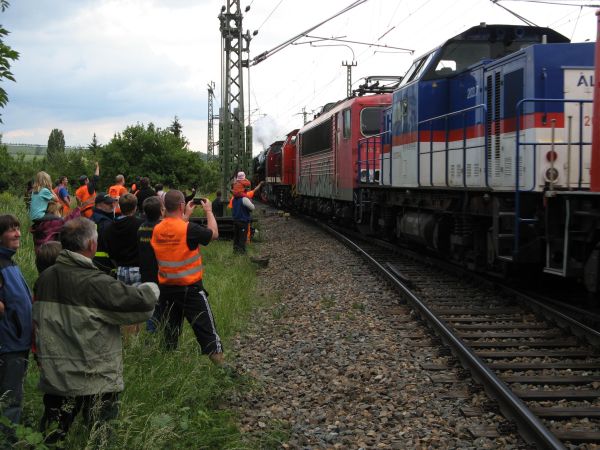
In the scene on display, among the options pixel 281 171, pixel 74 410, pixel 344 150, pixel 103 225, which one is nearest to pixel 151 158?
pixel 281 171

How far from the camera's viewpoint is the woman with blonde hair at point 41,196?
30.0 feet

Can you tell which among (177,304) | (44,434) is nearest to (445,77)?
(177,304)

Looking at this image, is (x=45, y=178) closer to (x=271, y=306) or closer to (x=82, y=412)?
(x=271, y=306)

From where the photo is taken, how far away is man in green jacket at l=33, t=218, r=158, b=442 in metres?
3.69

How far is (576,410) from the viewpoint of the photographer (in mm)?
5051

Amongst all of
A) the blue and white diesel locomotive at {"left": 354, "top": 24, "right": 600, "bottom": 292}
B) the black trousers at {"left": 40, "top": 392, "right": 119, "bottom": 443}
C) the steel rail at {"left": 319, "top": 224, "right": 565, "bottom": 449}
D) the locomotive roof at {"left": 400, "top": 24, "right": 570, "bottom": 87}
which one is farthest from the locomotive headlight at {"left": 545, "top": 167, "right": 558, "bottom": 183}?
the black trousers at {"left": 40, "top": 392, "right": 119, "bottom": 443}

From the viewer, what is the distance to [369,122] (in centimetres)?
1759

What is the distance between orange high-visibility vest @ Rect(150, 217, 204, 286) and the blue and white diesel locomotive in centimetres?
412

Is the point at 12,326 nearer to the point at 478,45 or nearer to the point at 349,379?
the point at 349,379

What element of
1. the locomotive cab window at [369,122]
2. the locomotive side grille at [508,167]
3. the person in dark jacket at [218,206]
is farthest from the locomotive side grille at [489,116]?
the person in dark jacket at [218,206]

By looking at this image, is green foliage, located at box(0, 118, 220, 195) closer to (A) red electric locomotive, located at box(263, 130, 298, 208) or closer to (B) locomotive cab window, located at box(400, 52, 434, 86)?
(A) red electric locomotive, located at box(263, 130, 298, 208)

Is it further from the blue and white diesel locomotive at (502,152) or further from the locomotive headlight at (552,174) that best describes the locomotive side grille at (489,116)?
the locomotive headlight at (552,174)

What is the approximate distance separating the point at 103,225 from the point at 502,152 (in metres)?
5.37

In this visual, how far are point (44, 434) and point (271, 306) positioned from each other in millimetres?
6304
